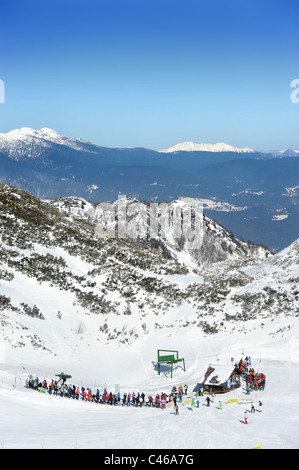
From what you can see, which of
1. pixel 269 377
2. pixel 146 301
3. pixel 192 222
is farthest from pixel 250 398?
pixel 192 222

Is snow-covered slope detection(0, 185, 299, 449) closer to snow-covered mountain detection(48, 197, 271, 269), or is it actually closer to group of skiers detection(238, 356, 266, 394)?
group of skiers detection(238, 356, 266, 394)

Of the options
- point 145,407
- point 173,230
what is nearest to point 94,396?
point 145,407

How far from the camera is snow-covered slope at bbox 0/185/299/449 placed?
790 inches

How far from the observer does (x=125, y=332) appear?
138 ft

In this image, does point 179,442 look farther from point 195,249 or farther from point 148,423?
point 195,249

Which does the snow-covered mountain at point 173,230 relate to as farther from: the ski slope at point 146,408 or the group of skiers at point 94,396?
the group of skiers at point 94,396

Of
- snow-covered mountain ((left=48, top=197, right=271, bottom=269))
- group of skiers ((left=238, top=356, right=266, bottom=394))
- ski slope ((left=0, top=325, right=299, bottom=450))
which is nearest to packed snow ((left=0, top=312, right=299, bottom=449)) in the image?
ski slope ((left=0, top=325, right=299, bottom=450))

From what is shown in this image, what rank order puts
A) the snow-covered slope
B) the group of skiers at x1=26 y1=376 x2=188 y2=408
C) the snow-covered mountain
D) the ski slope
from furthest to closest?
the snow-covered mountain < the group of skiers at x1=26 y1=376 x2=188 y2=408 < the snow-covered slope < the ski slope

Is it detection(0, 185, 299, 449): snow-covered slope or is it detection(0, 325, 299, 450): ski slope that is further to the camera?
detection(0, 185, 299, 449): snow-covered slope

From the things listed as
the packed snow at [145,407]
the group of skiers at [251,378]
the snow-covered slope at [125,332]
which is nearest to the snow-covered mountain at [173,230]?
the snow-covered slope at [125,332]

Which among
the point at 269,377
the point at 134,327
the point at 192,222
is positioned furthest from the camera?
the point at 192,222

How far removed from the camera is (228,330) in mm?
40250

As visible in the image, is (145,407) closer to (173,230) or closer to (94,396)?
(94,396)
